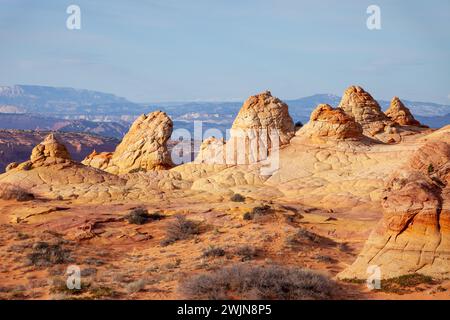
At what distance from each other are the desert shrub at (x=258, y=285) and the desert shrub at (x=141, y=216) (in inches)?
512

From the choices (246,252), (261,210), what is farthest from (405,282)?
(261,210)

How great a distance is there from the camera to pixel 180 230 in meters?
24.2

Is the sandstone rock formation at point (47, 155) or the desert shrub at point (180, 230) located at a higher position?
the sandstone rock formation at point (47, 155)

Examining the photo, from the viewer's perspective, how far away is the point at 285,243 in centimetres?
2136

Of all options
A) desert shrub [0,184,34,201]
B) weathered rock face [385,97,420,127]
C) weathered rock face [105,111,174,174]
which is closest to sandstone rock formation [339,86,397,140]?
weathered rock face [385,97,420,127]

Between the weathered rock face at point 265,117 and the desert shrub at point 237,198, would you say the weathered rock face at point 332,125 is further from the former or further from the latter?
the desert shrub at point 237,198

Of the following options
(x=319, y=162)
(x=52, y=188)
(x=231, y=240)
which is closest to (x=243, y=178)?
(x=319, y=162)

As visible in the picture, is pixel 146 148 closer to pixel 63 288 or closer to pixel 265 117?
pixel 265 117

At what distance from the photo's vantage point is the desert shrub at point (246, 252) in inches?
762

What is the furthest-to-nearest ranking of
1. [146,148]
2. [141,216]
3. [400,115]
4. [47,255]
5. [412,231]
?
[400,115] → [146,148] → [141,216] → [47,255] → [412,231]

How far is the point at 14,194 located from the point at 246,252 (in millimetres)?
17784

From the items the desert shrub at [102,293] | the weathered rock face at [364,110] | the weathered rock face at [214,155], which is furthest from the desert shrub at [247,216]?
the weathered rock face at [364,110]

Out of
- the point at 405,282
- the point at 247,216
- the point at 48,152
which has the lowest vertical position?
the point at 247,216
